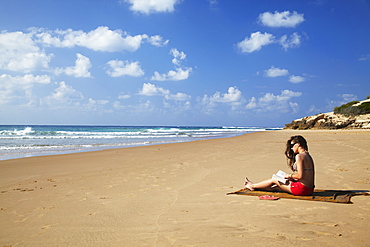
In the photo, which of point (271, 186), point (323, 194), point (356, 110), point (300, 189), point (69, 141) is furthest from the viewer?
point (356, 110)

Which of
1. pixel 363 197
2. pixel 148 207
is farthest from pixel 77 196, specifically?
pixel 363 197

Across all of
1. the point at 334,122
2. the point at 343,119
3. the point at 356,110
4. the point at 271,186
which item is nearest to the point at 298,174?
the point at 271,186

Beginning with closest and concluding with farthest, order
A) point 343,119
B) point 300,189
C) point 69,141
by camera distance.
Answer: point 300,189
point 69,141
point 343,119

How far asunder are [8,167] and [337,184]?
A: 10953 mm

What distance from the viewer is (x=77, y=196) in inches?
223

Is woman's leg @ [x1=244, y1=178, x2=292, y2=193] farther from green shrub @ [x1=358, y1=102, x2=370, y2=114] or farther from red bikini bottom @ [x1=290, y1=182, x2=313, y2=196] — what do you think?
green shrub @ [x1=358, y1=102, x2=370, y2=114]

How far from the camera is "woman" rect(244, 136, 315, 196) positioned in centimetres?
504

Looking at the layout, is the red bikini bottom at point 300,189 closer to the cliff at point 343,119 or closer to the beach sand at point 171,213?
the beach sand at point 171,213

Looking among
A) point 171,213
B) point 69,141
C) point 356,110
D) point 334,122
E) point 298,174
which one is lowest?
point 171,213

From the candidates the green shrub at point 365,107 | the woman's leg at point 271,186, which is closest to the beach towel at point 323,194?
the woman's leg at point 271,186

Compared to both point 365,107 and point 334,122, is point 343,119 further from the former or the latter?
point 365,107

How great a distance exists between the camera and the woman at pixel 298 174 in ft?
16.5

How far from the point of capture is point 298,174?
16.7 ft

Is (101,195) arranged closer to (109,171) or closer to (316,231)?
(109,171)
